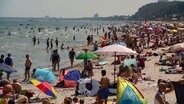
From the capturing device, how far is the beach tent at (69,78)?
15744 mm

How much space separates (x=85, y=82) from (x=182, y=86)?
6.78m

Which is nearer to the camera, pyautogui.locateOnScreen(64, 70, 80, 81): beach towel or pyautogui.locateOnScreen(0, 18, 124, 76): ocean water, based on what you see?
pyautogui.locateOnScreen(64, 70, 80, 81): beach towel

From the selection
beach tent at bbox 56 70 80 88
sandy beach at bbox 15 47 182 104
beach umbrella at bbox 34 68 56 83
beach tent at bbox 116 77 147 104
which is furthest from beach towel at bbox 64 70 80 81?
beach tent at bbox 116 77 147 104

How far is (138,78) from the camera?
17.0 metres

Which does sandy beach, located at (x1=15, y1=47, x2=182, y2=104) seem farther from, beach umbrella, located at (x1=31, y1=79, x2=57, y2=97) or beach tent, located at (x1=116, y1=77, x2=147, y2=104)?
beach tent, located at (x1=116, y1=77, x2=147, y2=104)

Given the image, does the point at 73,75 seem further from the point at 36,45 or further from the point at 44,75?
the point at 36,45

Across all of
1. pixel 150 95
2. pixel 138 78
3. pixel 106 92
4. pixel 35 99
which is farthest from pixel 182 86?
pixel 138 78

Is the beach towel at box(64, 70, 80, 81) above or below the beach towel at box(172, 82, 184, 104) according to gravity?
below

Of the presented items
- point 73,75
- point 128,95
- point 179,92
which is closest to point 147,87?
point 73,75

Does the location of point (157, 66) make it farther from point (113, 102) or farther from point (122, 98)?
point (122, 98)

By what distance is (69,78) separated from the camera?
16125 millimetres

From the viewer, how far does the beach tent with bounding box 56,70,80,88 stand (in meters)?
15.7

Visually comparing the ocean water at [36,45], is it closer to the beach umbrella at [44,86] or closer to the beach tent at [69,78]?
the beach tent at [69,78]

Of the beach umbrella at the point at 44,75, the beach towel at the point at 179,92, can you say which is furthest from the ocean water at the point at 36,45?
the beach towel at the point at 179,92
